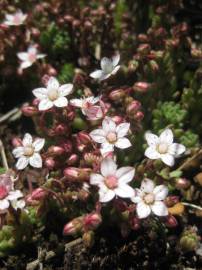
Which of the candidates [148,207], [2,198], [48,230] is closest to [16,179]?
[2,198]

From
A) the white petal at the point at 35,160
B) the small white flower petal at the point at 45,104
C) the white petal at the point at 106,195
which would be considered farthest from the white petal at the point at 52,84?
the white petal at the point at 106,195

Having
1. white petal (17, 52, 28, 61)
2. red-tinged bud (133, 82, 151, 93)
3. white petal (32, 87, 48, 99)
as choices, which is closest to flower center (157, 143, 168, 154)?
red-tinged bud (133, 82, 151, 93)

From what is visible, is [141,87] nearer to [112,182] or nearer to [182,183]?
[182,183]

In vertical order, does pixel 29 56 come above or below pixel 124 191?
above

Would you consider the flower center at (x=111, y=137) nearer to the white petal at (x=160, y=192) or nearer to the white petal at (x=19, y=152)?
the white petal at (x=160, y=192)

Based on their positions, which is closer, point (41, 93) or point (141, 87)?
point (41, 93)

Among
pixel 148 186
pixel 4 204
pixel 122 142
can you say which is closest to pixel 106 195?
pixel 148 186
